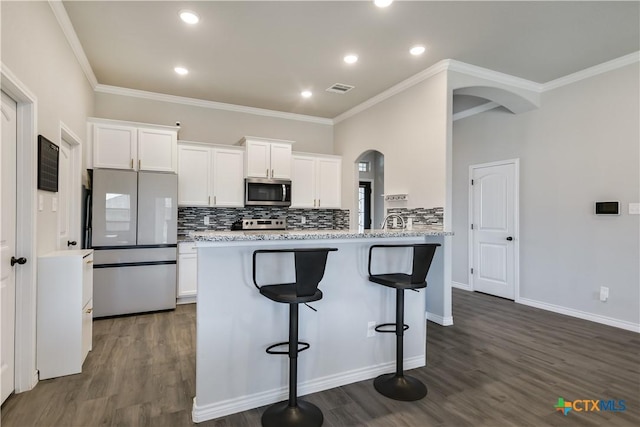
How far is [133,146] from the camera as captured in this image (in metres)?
4.22

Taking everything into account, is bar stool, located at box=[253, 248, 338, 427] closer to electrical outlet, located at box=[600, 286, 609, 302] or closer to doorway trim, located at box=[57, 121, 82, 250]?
doorway trim, located at box=[57, 121, 82, 250]

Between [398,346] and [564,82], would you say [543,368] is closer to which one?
[398,346]

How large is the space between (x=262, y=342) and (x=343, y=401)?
675mm

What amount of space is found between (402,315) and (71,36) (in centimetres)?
385

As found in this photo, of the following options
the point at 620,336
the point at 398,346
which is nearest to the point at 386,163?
the point at 398,346

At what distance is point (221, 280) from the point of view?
6.89 ft

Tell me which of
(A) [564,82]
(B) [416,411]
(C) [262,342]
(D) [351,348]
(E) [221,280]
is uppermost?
(A) [564,82]

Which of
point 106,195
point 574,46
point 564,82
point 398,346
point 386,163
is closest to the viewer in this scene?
point 398,346

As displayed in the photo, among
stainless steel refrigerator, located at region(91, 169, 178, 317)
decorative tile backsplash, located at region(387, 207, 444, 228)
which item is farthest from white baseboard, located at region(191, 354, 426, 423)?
stainless steel refrigerator, located at region(91, 169, 178, 317)

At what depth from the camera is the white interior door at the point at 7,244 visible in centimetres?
212

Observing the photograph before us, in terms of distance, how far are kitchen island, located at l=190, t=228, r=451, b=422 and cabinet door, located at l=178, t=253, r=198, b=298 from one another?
2.68 m

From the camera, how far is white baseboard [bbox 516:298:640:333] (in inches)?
145

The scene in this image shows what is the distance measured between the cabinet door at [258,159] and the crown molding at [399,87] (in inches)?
59.9

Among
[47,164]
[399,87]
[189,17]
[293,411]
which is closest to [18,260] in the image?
[47,164]
